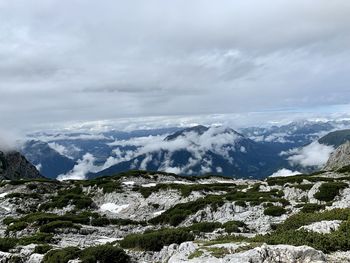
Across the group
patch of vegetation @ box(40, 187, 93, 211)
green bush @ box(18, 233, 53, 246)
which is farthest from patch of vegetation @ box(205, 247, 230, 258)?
patch of vegetation @ box(40, 187, 93, 211)

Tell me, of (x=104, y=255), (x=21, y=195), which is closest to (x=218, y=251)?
(x=104, y=255)

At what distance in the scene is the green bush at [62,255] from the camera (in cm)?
2282

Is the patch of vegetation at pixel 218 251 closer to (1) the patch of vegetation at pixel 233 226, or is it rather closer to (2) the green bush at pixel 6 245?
(1) the patch of vegetation at pixel 233 226

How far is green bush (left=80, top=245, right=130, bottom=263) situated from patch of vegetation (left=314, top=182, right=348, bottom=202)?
87.0ft

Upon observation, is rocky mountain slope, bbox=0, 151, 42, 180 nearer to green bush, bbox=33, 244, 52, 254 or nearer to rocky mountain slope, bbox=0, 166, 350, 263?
rocky mountain slope, bbox=0, 166, 350, 263

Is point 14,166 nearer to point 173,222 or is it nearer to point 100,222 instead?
Answer: point 100,222

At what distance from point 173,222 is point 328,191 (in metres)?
17.6

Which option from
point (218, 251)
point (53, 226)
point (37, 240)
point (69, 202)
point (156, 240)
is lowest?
point (69, 202)

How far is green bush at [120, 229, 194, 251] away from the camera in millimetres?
25025

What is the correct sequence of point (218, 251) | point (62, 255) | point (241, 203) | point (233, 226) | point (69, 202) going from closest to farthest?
point (218, 251), point (62, 255), point (233, 226), point (241, 203), point (69, 202)

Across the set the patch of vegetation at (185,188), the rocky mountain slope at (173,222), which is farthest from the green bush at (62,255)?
the patch of vegetation at (185,188)

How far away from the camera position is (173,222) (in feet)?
140

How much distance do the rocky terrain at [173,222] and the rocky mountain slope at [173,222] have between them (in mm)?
61

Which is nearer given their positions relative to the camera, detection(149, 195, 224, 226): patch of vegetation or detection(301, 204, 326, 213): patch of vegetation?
detection(301, 204, 326, 213): patch of vegetation
